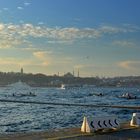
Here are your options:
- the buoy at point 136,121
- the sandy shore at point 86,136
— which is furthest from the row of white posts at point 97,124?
the buoy at point 136,121

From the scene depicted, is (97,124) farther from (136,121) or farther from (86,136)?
(136,121)

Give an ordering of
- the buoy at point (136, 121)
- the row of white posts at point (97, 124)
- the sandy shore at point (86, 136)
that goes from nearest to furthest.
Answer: the sandy shore at point (86, 136) < the row of white posts at point (97, 124) < the buoy at point (136, 121)

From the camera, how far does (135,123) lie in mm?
24578

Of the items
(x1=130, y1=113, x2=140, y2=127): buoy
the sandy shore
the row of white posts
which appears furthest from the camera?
(x1=130, y1=113, x2=140, y2=127): buoy

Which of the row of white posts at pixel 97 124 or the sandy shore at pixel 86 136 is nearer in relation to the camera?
the sandy shore at pixel 86 136

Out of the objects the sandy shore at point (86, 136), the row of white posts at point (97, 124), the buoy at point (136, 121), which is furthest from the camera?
the buoy at point (136, 121)

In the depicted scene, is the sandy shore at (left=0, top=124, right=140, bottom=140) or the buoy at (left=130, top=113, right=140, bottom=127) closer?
the sandy shore at (left=0, top=124, right=140, bottom=140)

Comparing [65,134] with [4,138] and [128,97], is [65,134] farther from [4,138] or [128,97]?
[128,97]

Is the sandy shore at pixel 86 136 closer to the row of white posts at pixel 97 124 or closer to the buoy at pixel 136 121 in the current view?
the row of white posts at pixel 97 124

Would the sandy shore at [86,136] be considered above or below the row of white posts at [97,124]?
below

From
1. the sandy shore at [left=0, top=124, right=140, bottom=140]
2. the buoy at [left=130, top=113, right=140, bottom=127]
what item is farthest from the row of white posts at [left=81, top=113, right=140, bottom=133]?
the buoy at [left=130, top=113, right=140, bottom=127]

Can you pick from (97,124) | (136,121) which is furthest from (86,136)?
(136,121)

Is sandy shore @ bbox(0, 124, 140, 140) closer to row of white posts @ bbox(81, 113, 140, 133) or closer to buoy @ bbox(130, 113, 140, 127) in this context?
row of white posts @ bbox(81, 113, 140, 133)

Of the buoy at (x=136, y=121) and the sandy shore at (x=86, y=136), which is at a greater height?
the buoy at (x=136, y=121)
